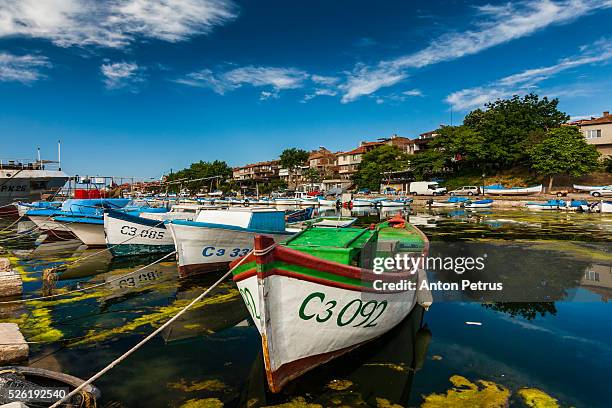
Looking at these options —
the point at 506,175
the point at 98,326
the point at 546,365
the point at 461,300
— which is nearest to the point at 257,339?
the point at 98,326

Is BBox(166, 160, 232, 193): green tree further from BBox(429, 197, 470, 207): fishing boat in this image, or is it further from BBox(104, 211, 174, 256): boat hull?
BBox(104, 211, 174, 256): boat hull

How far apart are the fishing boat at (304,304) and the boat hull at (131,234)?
49.8ft

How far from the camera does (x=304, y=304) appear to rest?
623 centimetres

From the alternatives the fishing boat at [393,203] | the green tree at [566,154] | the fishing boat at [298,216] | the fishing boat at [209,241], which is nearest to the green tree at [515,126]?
the green tree at [566,154]

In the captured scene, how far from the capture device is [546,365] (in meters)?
7.45

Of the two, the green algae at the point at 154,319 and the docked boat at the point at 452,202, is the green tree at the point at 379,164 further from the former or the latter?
the green algae at the point at 154,319

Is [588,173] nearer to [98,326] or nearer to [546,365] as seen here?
[546,365]

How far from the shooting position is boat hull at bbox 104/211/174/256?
19.6 m

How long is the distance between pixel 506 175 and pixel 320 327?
77659mm

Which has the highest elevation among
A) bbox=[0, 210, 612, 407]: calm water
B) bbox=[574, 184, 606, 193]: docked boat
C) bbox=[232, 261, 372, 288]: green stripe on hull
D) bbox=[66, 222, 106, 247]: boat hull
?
bbox=[574, 184, 606, 193]: docked boat

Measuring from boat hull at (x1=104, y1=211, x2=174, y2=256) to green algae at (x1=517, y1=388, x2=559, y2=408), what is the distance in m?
18.4

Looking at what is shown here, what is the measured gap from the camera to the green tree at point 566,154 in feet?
184

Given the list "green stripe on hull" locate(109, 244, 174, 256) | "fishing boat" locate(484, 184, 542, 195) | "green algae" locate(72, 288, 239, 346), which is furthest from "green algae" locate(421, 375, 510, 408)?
"fishing boat" locate(484, 184, 542, 195)

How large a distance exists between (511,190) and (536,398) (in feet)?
210
